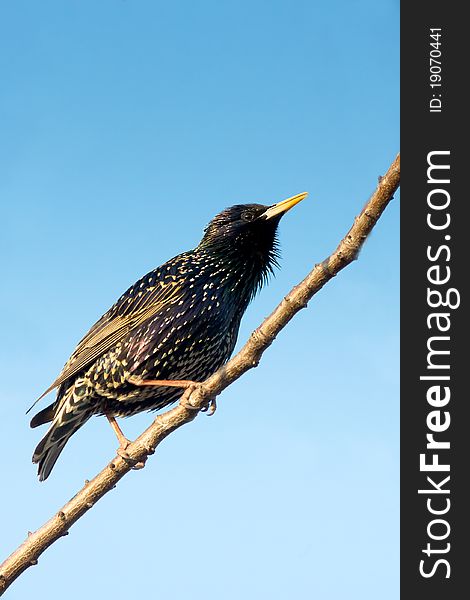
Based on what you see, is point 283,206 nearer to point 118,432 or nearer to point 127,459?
point 118,432

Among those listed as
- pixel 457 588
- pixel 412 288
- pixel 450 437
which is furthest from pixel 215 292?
pixel 457 588

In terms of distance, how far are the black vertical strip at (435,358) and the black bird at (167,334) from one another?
1244 mm

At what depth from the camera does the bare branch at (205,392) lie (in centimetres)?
334

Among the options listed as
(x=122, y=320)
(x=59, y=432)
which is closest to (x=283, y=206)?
(x=122, y=320)

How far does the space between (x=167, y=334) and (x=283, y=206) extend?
117 cm

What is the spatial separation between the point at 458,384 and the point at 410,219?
0.89 meters

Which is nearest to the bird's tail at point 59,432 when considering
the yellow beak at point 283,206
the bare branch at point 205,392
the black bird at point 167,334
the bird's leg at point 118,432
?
the black bird at point 167,334

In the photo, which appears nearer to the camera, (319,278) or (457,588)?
(319,278)

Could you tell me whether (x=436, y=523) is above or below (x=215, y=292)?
below

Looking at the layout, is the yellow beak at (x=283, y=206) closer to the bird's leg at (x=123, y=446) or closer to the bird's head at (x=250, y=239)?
the bird's head at (x=250, y=239)

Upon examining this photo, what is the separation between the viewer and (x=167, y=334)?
5.36 m

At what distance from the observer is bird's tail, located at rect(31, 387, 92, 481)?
18.2ft

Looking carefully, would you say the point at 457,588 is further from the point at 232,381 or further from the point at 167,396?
the point at 167,396

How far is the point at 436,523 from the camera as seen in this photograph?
13.3ft
